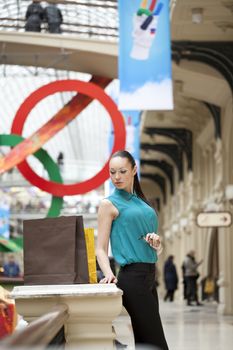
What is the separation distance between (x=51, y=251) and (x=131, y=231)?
43 centimetres

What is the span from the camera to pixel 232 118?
73.6 ft

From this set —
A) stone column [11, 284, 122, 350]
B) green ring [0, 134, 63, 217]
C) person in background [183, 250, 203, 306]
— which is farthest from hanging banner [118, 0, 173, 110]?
person in background [183, 250, 203, 306]

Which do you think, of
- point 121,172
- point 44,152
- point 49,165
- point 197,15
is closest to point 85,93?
point 44,152

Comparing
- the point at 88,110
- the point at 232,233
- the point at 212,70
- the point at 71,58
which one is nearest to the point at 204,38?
the point at 212,70

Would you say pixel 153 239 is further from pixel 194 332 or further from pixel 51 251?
pixel 194 332

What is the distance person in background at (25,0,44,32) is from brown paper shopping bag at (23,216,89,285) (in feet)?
55.3

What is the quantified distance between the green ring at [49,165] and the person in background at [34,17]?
11.7ft

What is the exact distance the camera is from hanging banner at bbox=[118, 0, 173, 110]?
1505 centimetres

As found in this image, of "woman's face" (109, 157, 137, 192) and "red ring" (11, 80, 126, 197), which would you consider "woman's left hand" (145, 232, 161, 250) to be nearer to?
"woman's face" (109, 157, 137, 192)

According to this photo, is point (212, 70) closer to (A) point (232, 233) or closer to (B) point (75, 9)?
(A) point (232, 233)

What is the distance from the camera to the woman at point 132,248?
4.77 m

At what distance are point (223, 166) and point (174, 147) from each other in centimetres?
1258

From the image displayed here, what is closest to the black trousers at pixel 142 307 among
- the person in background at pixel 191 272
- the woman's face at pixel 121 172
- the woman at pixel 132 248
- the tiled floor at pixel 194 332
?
the woman at pixel 132 248

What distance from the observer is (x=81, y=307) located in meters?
4.47
